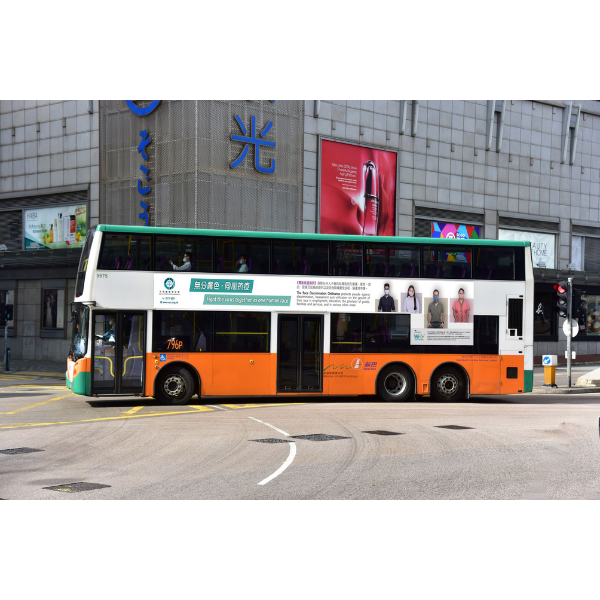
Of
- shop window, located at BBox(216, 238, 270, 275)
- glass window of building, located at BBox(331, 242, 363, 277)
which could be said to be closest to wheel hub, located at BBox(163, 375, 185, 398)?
shop window, located at BBox(216, 238, 270, 275)

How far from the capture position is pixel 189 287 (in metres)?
18.4

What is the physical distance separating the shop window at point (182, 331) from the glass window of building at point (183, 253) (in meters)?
1.07

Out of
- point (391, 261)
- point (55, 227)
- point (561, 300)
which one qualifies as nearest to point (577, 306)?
point (561, 300)

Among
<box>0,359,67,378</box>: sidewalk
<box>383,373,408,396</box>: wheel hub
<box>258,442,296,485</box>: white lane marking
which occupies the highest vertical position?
<box>383,373,408,396</box>: wheel hub

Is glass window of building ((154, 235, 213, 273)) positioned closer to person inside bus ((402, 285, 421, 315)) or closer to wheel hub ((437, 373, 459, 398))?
person inside bus ((402, 285, 421, 315))

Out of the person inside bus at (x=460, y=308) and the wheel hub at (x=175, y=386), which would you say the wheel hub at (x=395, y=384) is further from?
the wheel hub at (x=175, y=386)

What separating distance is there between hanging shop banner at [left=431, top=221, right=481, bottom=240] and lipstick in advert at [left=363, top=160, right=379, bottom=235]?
4492mm

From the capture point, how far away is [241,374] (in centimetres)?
1881

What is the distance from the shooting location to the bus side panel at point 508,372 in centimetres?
2047

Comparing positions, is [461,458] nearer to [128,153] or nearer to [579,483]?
[579,483]

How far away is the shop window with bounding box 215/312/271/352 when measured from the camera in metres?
18.7

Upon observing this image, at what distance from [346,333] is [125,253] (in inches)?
227

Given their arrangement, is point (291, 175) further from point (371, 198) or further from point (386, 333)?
point (386, 333)
